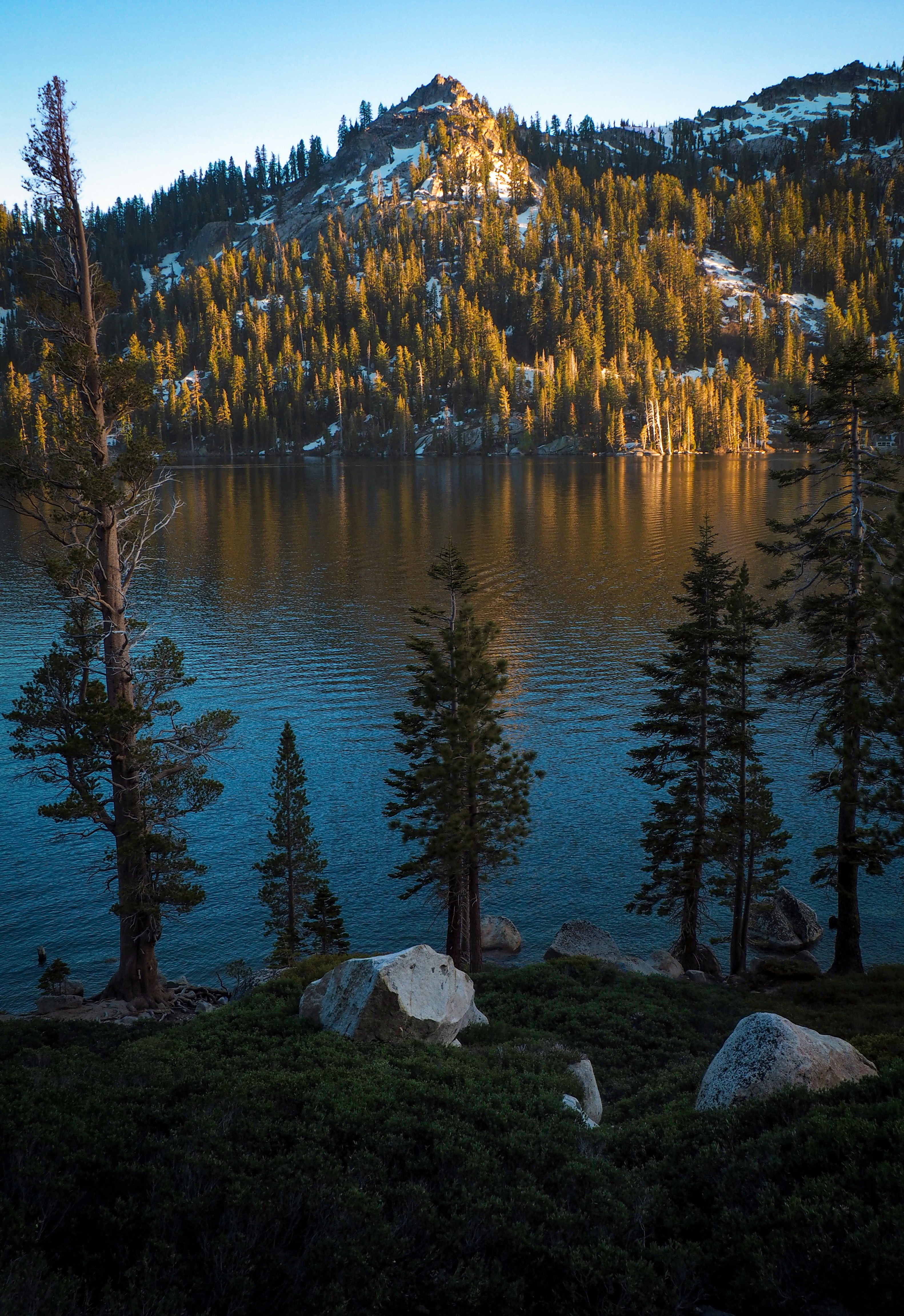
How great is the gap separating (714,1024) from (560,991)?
4305 mm

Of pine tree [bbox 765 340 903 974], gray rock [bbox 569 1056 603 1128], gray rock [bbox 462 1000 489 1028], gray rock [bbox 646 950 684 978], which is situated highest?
pine tree [bbox 765 340 903 974]

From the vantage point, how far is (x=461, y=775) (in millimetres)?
29422

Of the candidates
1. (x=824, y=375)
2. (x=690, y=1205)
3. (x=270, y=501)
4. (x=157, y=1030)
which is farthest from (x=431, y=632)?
(x=270, y=501)

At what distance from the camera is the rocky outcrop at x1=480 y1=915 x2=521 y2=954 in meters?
33.9

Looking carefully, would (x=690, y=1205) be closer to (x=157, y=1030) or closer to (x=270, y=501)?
(x=157, y=1030)

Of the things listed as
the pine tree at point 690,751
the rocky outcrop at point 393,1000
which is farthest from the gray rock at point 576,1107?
the pine tree at point 690,751

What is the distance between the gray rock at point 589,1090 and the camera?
47.8 ft

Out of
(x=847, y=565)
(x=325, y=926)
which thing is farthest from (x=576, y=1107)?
(x=325, y=926)

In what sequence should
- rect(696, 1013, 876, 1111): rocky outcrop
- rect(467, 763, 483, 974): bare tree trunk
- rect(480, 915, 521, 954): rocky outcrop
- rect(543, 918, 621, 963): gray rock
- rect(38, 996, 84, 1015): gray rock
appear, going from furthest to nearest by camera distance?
rect(480, 915, 521, 954): rocky outcrop
rect(543, 918, 621, 963): gray rock
rect(467, 763, 483, 974): bare tree trunk
rect(38, 996, 84, 1015): gray rock
rect(696, 1013, 876, 1111): rocky outcrop

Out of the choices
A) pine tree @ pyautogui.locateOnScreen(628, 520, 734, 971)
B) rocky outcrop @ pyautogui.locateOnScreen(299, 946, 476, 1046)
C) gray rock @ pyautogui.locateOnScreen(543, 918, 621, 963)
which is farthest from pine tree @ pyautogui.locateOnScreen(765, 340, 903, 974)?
rocky outcrop @ pyautogui.locateOnScreen(299, 946, 476, 1046)

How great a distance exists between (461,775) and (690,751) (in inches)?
329

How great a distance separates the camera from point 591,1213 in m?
9.12

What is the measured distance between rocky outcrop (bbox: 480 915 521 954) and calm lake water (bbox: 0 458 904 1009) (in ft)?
3.07

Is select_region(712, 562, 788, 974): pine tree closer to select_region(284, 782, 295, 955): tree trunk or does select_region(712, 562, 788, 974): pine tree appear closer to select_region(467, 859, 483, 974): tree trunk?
select_region(467, 859, 483, 974): tree trunk
